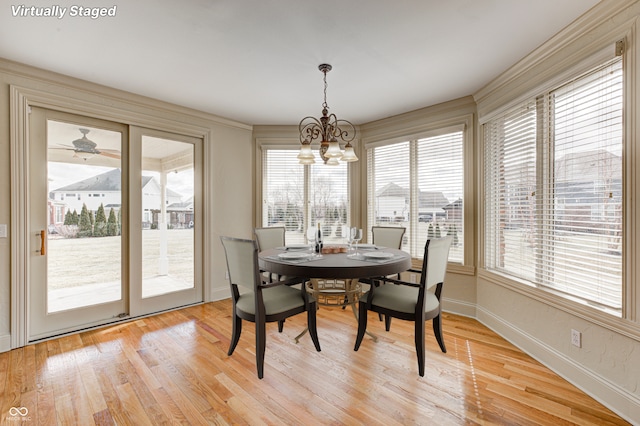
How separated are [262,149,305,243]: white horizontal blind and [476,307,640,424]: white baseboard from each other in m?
2.77

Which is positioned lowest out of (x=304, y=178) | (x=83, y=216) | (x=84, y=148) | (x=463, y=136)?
(x=83, y=216)

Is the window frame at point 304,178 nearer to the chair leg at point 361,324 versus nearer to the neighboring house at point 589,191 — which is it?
the chair leg at point 361,324

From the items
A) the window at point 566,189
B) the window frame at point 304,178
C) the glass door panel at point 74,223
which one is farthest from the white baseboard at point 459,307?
the glass door panel at point 74,223

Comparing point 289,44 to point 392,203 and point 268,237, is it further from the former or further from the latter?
point 392,203

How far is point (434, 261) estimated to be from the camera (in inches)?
87.8

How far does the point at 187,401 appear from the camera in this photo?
6.12ft

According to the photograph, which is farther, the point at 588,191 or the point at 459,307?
the point at 459,307

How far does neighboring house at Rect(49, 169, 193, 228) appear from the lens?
9.60 ft

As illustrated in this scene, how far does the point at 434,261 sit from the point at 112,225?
10.9 feet

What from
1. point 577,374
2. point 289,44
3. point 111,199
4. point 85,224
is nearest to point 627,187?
point 577,374

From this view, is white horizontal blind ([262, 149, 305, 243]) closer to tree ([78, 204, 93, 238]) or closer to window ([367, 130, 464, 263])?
window ([367, 130, 464, 263])

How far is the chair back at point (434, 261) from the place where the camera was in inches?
84.1

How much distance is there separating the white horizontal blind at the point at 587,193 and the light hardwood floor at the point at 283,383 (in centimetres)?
77

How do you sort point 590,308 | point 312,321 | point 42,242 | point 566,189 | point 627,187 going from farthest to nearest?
point 42,242
point 312,321
point 566,189
point 590,308
point 627,187
